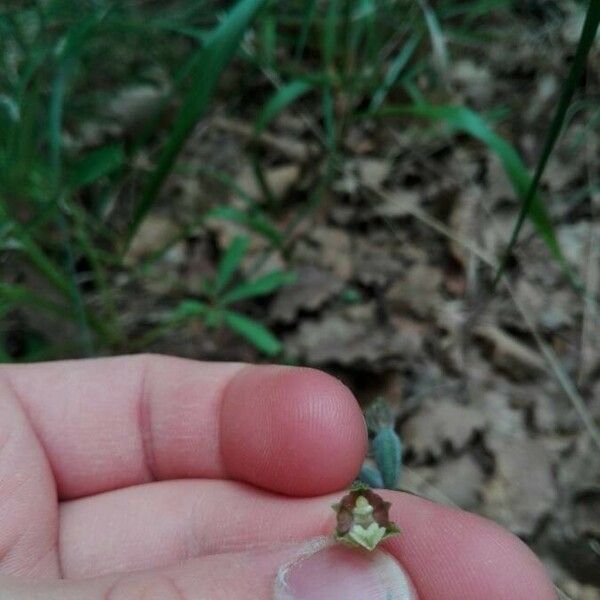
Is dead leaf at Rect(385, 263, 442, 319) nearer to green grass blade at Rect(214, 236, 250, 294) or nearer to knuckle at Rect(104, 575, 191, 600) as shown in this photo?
green grass blade at Rect(214, 236, 250, 294)

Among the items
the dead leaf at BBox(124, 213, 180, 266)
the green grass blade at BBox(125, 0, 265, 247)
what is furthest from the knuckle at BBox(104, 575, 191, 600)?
the dead leaf at BBox(124, 213, 180, 266)

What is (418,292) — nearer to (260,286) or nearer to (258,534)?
(260,286)

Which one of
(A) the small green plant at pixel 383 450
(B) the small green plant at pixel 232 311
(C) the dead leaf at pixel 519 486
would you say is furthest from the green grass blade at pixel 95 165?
(C) the dead leaf at pixel 519 486

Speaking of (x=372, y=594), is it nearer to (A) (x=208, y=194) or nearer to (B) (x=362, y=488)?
(B) (x=362, y=488)

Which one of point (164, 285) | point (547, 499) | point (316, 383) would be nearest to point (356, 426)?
point (316, 383)

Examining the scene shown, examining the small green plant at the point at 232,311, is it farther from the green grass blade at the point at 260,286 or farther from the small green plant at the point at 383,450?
the small green plant at the point at 383,450

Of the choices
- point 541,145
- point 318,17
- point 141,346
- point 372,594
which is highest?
point 318,17

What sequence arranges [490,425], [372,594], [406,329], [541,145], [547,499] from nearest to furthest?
1. [372,594]
2. [547,499]
3. [490,425]
4. [406,329]
5. [541,145]
